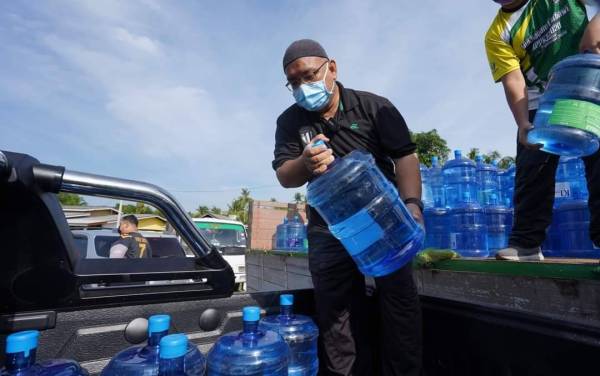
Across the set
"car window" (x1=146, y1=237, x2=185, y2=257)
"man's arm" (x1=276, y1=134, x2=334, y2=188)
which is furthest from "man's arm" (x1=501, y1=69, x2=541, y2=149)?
"car window" (x1=146, y1=237, x2=185, y2=257)

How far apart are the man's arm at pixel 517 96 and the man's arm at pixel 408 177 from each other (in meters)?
0.88

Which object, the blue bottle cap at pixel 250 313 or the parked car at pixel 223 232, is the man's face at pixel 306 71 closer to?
the blue bottle cap at pixel 250 313

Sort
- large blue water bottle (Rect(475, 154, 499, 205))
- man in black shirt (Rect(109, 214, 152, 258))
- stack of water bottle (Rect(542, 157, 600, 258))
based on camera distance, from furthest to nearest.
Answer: man in black shirt (Rect(109, 214, 152, 258)) < large blue water bottle (Rect(475, 154, 499, 205)) < stack of water bottle (Rect(542, 157, 600, 258))

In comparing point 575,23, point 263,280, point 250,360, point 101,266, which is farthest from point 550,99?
point 263,280

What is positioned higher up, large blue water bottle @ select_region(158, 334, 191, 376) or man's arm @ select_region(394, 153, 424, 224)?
man's arm @ select_region(394, 153, 424, 224)

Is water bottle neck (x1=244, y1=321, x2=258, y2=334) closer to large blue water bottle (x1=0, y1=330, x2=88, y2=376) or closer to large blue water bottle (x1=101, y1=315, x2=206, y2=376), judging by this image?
large blue water bottle (x1=101, y1=315, x2=206, y2=376)

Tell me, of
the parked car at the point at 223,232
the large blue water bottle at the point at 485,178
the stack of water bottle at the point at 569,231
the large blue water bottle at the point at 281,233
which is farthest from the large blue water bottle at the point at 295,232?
the stack of water bottle at the point at 569,231

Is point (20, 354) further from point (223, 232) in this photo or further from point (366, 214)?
point (223, 232)

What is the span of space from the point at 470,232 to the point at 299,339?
3.19 m

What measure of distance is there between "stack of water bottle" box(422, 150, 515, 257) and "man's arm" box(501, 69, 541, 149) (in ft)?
7.35

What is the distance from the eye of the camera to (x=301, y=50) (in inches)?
77.2

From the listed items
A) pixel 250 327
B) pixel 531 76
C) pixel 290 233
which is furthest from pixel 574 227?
pixel 290 233

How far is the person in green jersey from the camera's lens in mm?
2059

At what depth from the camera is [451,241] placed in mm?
4391
